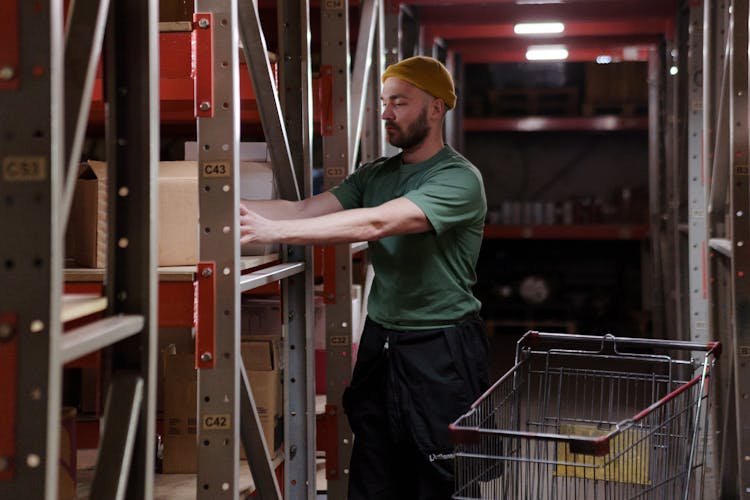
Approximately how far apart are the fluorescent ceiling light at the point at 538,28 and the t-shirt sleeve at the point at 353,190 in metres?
5.02

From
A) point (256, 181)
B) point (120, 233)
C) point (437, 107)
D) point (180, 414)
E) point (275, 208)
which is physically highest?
point (437, 107)

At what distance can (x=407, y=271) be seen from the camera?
3615 millimetres

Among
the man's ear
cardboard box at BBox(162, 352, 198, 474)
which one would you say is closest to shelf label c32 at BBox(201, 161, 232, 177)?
cardboard box at BBox(162, 352, 198, 474)

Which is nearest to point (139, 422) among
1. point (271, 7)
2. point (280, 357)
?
point (280, 357)

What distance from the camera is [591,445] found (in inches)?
98.7

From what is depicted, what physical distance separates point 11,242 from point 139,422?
27.7 inches

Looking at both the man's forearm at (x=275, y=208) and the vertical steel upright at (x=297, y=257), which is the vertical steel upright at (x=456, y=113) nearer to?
the vertical steel upright at (x=297, y=257)

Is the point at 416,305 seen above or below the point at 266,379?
above

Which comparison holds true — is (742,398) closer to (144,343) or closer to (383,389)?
(383,389)

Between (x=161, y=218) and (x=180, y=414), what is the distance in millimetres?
825

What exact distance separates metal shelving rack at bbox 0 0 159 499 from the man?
1.35 m

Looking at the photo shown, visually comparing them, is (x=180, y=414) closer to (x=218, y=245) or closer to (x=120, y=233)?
(x=218, y=245)

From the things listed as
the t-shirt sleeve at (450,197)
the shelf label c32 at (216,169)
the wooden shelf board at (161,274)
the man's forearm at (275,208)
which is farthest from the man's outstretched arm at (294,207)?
the shelf label c32 at (216,169)

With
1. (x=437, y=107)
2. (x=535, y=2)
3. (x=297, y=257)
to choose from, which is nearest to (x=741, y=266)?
(x=437, y=107)
